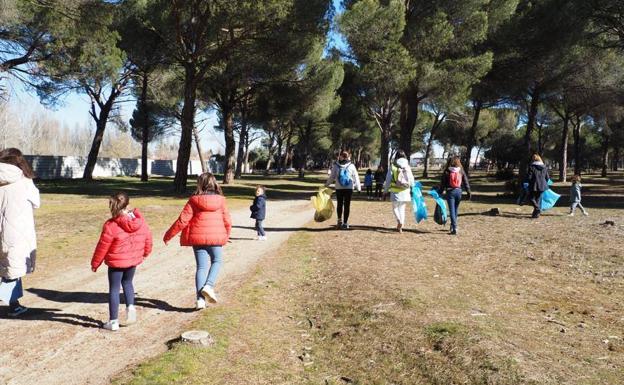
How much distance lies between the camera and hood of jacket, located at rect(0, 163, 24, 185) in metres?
4.92

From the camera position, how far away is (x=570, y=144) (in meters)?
70.1

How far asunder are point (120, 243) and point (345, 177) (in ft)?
21.7

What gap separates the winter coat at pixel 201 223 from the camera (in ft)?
17.5

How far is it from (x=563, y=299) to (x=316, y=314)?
9.74 ft

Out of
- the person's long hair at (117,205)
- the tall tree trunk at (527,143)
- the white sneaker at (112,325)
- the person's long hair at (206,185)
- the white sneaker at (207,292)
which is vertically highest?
the tall tree trunk at (527,143)

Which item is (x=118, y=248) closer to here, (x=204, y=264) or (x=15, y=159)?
(x=204, y=264)

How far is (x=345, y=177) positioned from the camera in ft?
35.3

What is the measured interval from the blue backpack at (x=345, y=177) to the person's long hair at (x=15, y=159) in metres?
6.75

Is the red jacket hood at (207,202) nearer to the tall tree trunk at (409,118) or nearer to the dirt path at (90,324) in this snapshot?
the dirt path at (90,324)

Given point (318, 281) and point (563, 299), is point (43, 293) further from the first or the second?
point (563, 299)

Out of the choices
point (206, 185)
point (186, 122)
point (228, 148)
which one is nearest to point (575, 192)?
point (206, 185)

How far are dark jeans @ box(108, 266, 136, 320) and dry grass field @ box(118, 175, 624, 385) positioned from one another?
0.85 meters

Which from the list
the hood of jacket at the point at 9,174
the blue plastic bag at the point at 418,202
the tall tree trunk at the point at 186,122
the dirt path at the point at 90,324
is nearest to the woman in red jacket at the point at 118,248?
the dirt path at the point at 90,324

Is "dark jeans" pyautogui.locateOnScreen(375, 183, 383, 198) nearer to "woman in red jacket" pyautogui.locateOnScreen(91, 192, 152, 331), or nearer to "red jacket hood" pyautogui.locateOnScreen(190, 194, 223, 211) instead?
"red jacket hood" pyautogui.locateOnScreen(190, 194, 223, 211)
